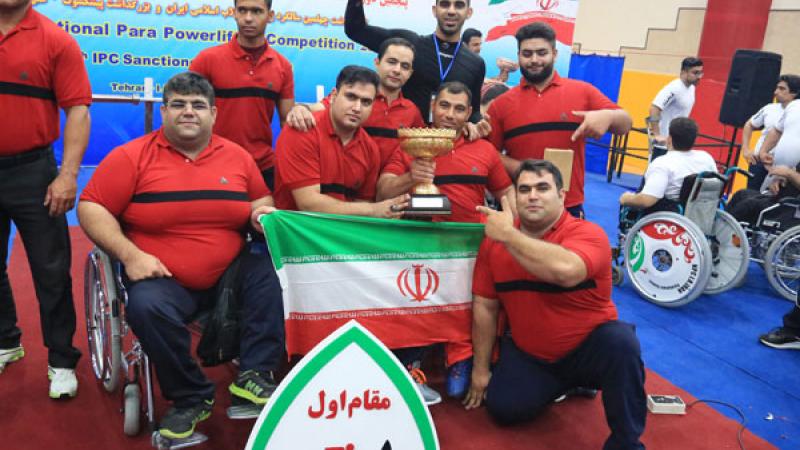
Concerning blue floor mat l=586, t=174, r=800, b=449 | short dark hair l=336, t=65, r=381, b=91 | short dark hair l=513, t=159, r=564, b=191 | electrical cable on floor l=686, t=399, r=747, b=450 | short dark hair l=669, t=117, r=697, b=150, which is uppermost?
short dark hair l=336, t=65, r=381, b=91

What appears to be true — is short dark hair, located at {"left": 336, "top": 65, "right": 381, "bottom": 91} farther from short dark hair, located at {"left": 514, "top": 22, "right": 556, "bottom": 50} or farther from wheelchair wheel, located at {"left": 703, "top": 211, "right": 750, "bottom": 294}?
wheelchair wheel, located at {"left": 703, "top": 211, "right": 750, "bottom": 294}

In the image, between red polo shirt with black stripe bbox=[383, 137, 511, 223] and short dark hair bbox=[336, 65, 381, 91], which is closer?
short dark hair bbox=[336, 65, 381, 91]

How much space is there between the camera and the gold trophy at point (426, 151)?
2729mm

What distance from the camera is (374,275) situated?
290 centimetres

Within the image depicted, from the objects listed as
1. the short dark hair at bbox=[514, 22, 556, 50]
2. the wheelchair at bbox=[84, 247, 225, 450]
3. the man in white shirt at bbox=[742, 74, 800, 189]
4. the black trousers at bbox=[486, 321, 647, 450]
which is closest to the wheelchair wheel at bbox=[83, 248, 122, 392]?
the wheelchair at bbox=[84, 247, 225, 450]

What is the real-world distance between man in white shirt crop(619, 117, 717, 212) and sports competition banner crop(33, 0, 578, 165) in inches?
174

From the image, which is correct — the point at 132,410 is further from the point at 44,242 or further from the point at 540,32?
the point at 540,32

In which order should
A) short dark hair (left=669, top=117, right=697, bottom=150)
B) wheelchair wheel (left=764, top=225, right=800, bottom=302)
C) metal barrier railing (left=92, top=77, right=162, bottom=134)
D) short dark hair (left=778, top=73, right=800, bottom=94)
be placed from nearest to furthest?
short dark hair (left=669, top=117, right=697, bottom=150), wheelchair wheel (left=764, top=225, right=800, bottom=302), short dark hair (left=778, top=73, right=800, bottom=94), metal barrier railing (left=92, top=77, right=162, bottom=134)

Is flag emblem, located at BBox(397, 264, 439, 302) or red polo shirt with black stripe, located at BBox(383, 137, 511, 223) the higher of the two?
red polo shirt with black stripe, located at BBox(383, 137, 511, 223)

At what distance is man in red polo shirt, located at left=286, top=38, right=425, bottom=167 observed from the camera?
3.08m

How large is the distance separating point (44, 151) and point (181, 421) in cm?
135

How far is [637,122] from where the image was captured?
37.8 ft

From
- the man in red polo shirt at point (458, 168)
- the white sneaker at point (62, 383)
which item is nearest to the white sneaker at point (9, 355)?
the white sneaker at point (62, 383)

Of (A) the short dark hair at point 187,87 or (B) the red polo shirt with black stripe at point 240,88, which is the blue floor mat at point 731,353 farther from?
(A) the short dark hair at point 187,87
